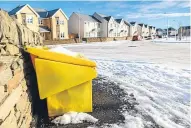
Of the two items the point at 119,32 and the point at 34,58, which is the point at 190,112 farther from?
the point at 119,32

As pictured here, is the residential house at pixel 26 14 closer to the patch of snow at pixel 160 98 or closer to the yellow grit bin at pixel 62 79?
the patch of snow at pixel 160 98

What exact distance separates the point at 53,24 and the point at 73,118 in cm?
4976

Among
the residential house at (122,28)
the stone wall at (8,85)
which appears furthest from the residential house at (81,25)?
the stone wall at (8,85)

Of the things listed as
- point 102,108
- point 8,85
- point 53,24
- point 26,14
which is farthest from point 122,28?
point 8,85

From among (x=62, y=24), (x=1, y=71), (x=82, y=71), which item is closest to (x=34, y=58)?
(x=82, y=71)

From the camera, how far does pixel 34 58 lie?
381cm

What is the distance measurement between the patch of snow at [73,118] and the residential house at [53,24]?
157ft

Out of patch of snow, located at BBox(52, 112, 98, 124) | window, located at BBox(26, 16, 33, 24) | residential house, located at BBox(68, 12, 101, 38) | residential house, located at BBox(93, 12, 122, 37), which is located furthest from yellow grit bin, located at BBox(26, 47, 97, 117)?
residential house, located at BBox(93, 12, 122, 37)

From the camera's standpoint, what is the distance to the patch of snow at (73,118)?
3.81 m

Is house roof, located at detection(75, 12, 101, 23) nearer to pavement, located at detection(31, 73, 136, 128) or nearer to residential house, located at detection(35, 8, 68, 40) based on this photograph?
residential house, located at detection(35, 8, 68, 40)

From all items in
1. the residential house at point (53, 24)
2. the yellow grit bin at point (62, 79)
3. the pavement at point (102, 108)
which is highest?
the residential house at point (53, 24)

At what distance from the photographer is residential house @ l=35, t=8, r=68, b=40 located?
169ft

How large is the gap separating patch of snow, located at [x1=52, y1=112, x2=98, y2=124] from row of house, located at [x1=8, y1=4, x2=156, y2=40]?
31941 millimetres

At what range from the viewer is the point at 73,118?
3869mm
